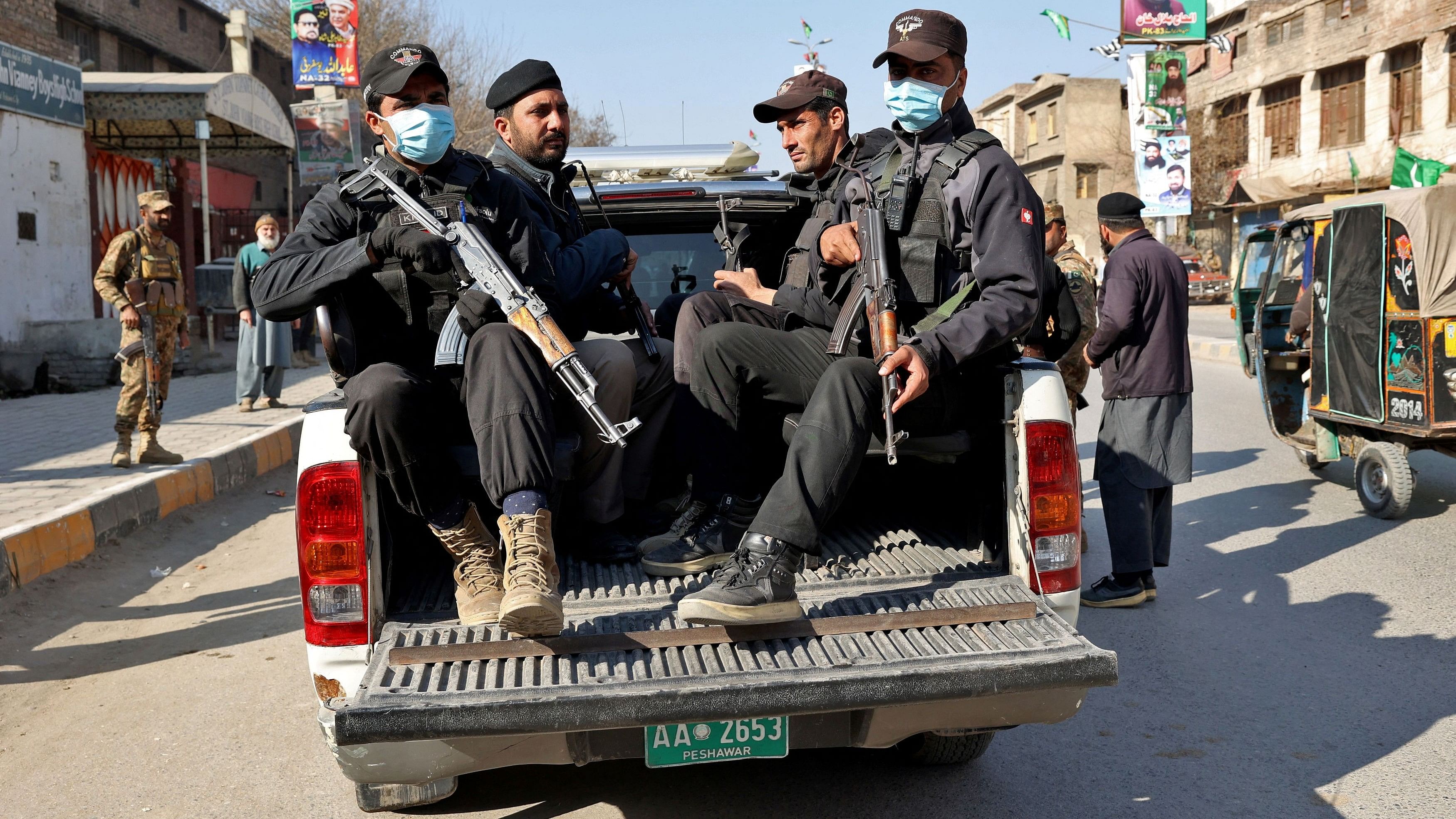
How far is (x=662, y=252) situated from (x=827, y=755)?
2.51m

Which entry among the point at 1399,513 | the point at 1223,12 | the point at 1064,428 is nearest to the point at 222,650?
the point at 1064,428

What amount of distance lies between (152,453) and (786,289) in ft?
20.4

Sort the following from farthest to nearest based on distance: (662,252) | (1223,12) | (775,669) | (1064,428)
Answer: (1223,12) → (662,252) → (1064,428) → (775,669)

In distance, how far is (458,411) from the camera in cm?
321

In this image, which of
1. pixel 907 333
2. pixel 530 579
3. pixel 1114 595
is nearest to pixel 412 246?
pixel 530 579

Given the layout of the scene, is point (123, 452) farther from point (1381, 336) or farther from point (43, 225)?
point (1381, 336)

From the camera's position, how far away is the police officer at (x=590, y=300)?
3.60 meters

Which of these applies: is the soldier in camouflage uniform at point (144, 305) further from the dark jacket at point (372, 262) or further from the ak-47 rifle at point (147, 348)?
the dark jacket at point (372, 262)

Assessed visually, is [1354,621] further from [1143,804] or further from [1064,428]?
[1064,428]

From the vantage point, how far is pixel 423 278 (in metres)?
3.26

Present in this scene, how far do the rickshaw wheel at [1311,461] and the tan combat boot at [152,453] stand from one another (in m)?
8.30

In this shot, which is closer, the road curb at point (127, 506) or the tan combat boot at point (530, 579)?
the tan combat boot at point (530, 579)

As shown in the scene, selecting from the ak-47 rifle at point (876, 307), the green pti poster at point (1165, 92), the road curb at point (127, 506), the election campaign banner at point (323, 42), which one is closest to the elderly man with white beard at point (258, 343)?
the road curb at point (127, 506)

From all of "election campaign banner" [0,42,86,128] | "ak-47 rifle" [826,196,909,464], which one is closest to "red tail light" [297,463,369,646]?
"ak-47 rifle" [826,196,909,464]
